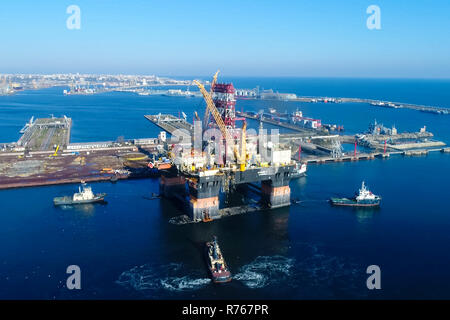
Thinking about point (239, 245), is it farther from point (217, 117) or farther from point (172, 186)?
point (217, 117)

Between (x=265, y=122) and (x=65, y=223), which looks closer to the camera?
(x=65, y=223)

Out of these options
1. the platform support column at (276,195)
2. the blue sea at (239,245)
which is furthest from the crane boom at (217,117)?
the blue sea at (239,245)

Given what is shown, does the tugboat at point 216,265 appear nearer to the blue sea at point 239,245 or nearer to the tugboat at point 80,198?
the blue sea at point 239,245

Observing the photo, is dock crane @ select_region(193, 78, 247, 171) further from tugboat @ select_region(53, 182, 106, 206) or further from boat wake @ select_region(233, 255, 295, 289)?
tugboat @ select_region(53, 182, 106, 206)

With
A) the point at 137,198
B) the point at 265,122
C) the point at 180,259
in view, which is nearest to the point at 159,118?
the point at 265,122

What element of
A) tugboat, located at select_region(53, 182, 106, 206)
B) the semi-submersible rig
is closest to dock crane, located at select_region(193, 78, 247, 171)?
the semi-submersible rig
